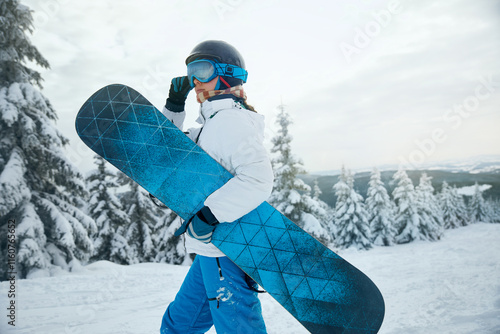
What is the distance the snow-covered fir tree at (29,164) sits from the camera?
7.82 m

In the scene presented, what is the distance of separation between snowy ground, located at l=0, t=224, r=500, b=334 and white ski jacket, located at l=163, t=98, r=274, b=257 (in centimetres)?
227

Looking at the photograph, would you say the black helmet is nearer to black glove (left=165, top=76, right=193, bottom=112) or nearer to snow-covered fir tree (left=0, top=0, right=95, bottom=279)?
black glove (left=165, top=76, right=193, bottom=112)

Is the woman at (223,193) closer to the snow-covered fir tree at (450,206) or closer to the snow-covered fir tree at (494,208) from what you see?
the snow-covered fir tree at (450,206)

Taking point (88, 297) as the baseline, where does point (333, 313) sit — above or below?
above

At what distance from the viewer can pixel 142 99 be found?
2100 mm

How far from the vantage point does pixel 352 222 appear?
22203 millimetres

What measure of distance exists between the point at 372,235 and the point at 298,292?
23899 mm

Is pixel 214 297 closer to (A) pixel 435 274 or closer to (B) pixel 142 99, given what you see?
(B) pixel 142 99

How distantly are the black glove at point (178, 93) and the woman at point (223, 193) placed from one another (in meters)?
0.28

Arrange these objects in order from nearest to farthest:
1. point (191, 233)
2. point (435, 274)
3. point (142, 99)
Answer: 1. point (191, 233)
2. point (142, 99)
3. point (435, 274)

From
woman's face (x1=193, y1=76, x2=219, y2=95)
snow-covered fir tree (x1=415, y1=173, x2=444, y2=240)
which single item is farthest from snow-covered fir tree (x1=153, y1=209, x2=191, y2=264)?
snow-covered fir tree (x1=415, y1=173, x2=444, y2=240)

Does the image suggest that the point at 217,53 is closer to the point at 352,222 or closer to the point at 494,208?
the point at 352,222

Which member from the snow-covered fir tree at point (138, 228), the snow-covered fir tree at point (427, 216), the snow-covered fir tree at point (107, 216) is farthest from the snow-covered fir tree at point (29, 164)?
the snow-covered fir tree at point (427, 216)

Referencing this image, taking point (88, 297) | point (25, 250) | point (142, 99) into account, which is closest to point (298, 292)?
point (142, 99)
